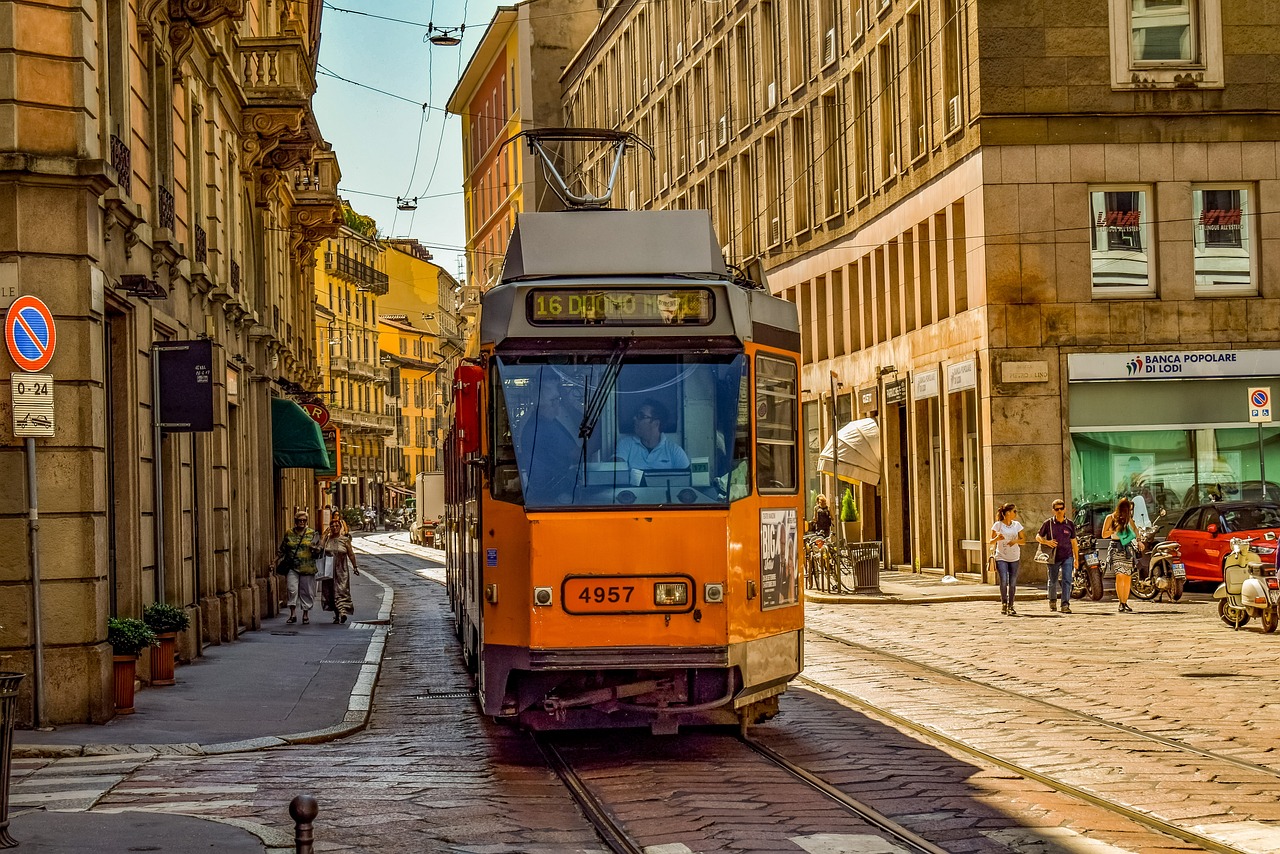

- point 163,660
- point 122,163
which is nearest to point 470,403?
point 122,163

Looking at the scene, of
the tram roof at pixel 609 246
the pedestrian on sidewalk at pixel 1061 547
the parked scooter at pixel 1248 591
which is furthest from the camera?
the pedestrian on sidewalk at pixel 1061 547

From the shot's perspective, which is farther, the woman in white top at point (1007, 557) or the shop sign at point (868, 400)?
the shop sign at point (868, 400)

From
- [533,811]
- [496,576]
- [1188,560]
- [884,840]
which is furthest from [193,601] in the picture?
[1188,560]

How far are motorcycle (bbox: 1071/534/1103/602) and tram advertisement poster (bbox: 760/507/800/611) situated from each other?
17512 mm

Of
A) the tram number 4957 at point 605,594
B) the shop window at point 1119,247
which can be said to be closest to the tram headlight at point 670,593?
the tram number 4957 at point 605,594

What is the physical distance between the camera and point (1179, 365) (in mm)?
33562

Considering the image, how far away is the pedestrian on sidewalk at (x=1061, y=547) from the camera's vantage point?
26984mm

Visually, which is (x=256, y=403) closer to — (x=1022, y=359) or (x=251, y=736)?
(x=1022, y=359)

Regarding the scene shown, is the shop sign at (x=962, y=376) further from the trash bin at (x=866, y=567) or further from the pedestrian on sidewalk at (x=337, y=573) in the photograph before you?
the pedestrian on sidewalk at (x=337, y=573)

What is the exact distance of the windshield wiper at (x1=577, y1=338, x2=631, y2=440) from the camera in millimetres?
11586

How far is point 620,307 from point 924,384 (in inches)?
1053

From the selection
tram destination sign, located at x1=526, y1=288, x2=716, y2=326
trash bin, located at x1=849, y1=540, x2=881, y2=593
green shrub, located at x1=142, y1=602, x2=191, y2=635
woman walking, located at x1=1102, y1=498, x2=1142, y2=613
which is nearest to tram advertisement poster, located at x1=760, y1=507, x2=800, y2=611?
tram destination sign, located at x1=526, y1=288, x2=716, y2=326

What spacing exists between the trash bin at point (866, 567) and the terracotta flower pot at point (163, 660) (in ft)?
53.2

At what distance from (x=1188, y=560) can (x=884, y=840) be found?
22.4 meters
